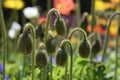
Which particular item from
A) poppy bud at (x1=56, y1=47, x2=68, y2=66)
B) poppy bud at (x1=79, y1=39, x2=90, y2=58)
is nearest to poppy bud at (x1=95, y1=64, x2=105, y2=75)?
poppy bud at (x1=79, y1=39, x2=90, y2=58)

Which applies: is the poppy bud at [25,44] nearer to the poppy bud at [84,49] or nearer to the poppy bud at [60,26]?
the poppy bud at [60,26]

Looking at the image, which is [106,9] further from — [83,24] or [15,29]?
[83,24]

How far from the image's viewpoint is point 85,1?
31.4 ft

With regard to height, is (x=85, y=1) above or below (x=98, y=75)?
above

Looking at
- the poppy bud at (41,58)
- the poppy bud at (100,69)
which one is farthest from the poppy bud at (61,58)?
the poppy bud at (100,69)

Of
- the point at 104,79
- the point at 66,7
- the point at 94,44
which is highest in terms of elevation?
the point at 66,7

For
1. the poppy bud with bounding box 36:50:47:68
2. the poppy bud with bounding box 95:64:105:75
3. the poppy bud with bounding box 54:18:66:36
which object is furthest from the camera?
the poppy bud with bounding box 95:64:105:75

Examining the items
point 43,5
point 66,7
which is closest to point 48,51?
point 66,7

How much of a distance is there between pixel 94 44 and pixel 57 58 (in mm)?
664

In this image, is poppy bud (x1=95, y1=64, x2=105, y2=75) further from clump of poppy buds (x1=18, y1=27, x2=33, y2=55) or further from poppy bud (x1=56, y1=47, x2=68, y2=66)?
clump of poppy buds (x1=18, y1=27, x2=33, y2=55)

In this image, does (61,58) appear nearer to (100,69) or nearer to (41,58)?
(41,58)

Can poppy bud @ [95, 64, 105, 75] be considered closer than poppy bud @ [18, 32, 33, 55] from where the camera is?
No

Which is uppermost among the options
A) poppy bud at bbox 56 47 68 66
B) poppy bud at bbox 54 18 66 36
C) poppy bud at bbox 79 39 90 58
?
poppy bud at bbox 54 18 66 36

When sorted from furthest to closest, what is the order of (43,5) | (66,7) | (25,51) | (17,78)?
(43,5), (66,7), (17,78), (25,51)
